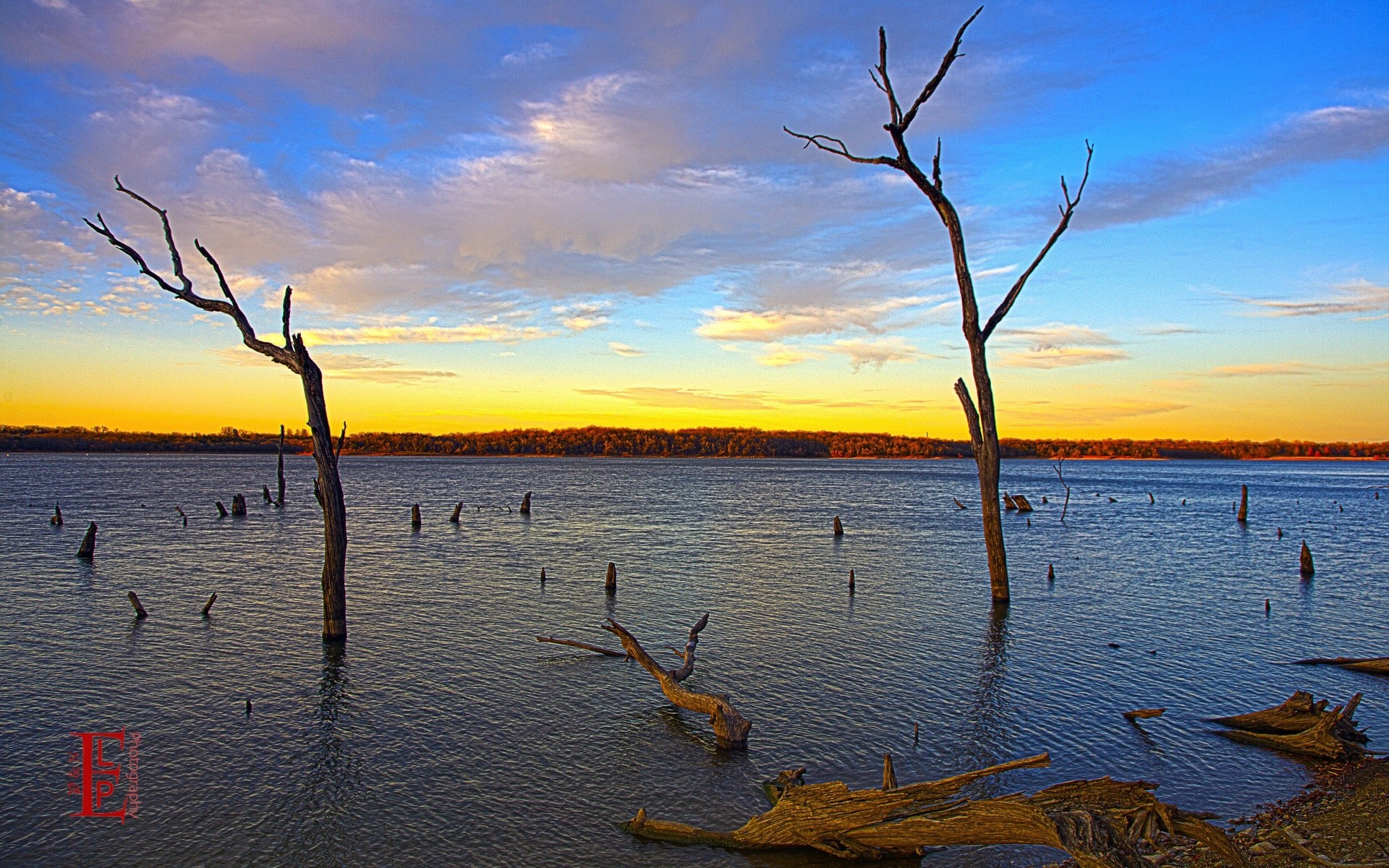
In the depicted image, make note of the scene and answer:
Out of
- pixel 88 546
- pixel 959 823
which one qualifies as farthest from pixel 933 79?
pixel 88 546

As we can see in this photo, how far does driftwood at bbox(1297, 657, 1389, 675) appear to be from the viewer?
1561cm

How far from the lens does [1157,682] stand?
15125 millimetres

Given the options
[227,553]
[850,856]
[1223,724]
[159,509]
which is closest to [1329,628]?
[1223,724]

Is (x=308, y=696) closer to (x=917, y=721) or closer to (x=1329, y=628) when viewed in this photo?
(x=917, y=721)

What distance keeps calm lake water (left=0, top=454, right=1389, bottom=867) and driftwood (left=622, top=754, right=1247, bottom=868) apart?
0.25 metres

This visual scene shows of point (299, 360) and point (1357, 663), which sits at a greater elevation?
point (299, 360)

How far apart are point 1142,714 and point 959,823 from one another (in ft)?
21.9

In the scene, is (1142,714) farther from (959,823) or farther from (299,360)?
(299,360)

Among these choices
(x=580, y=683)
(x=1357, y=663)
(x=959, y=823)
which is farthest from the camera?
(x=1357, y=663)

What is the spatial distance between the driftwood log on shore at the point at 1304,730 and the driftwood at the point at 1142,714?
102 cm

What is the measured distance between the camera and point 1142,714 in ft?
40.7

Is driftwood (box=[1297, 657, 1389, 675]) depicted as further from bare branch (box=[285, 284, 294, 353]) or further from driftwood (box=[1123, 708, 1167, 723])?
bare branch (box=[285, 284, 294, 353])

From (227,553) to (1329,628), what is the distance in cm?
3672

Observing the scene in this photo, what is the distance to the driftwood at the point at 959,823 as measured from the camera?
6.64m
